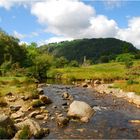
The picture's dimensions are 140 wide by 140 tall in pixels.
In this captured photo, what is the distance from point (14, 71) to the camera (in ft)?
268

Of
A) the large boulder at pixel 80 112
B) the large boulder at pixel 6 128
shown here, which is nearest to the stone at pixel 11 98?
the large boulder at pixel 80 112

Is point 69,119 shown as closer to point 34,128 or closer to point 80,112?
point 80,112

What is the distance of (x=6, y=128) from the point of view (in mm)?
25125

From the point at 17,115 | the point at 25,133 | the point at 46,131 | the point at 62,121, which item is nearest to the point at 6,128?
the point at 25,133

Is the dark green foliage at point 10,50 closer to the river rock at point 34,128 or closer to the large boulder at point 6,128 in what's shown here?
the river rock at point 34,128

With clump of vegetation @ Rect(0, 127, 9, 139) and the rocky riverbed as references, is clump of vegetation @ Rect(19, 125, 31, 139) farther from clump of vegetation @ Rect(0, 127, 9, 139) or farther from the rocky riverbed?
clump of vegetation @ Rect(0, 127, 9, 139)

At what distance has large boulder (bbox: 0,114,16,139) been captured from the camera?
24234mm

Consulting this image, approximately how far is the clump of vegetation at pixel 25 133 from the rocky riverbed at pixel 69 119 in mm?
418

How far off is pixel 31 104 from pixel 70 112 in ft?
22.0

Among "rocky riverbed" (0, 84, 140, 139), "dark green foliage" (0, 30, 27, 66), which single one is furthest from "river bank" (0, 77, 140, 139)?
"dark green foliage" (0, 30, 27, 66)

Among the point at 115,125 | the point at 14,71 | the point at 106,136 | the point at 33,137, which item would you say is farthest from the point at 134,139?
the point at 14,71

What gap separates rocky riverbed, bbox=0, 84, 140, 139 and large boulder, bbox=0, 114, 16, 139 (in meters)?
0.22

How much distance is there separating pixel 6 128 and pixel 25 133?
6.17ft

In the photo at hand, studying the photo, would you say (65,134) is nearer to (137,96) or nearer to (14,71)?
(137,96)
